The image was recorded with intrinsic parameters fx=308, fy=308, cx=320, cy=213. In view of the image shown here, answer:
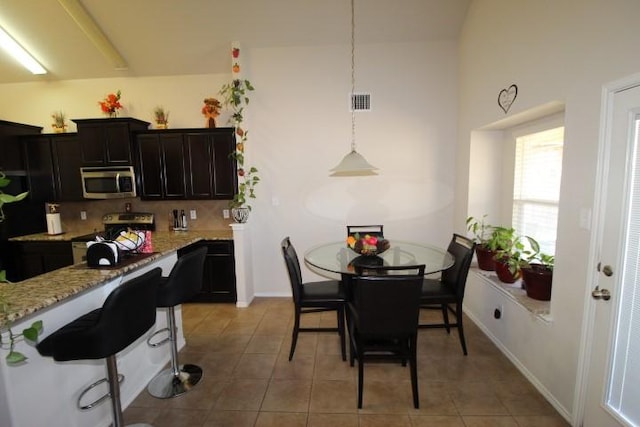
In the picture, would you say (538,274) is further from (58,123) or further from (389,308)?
(58,123)

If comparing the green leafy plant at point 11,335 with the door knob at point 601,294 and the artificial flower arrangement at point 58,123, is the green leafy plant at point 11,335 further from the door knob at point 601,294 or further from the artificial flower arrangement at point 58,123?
the artificial flower arrangement at point 58,123

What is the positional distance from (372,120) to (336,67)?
0.78 metres

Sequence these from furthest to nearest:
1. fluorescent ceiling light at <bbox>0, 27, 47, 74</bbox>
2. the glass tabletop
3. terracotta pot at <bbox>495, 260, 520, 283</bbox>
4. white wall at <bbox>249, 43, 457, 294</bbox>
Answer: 1. white wall at <bbox>249, 43, 457, 294</bbox>
2. fluorescent ceiling light at <bbox>0, 27, 47, 74</bbox>
3. terracotta pot at <bbox>495, 260, 520, 283</bbox>
4. the glass tabletop

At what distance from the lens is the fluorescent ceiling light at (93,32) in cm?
329

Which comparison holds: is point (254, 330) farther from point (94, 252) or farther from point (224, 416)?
point (94, 252)

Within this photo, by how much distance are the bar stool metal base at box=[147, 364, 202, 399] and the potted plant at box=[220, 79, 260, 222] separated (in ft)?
5.71

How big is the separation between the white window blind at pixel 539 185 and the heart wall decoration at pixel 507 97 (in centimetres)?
38

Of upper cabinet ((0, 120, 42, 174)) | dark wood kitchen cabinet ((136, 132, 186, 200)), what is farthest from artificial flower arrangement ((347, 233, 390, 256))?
upper cabinet ((0, 120, 42, 174))

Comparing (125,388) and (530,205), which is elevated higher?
(530,205)

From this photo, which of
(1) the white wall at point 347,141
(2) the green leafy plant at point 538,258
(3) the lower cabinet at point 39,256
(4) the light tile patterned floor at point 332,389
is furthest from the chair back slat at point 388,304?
(3) the lower cabinet at point 39,256

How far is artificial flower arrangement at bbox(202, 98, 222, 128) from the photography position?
389cm

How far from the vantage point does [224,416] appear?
2.06 m

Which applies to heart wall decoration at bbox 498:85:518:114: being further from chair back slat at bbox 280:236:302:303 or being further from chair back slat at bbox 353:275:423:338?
chair back slat at bbox 280:236:302:303

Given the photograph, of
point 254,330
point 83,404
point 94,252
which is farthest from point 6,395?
point 254,330
